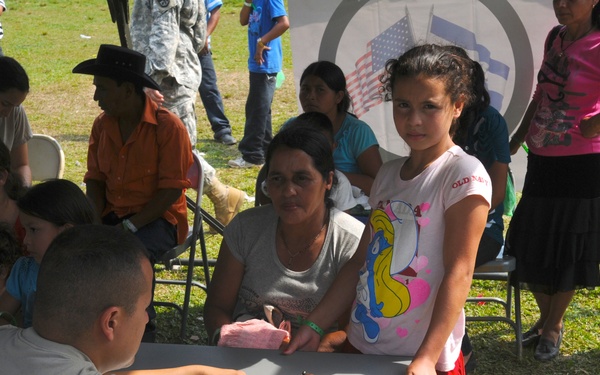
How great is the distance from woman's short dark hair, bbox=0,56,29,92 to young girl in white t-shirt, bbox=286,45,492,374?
97.4 inches

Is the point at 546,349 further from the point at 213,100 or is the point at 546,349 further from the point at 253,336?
the point at 213,100

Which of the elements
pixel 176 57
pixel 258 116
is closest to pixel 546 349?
pixel 176 57

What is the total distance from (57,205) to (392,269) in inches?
53.3

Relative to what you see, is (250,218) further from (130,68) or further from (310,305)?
(130,68)

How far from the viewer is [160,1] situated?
5500 mm

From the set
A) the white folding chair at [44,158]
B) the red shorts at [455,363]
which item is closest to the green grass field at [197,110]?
the white folding chair at [44,158]

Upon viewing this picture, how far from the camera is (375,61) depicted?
474cm

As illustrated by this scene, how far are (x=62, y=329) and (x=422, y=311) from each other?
1.01 m

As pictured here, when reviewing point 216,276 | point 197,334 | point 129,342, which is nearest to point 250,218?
point 216,276

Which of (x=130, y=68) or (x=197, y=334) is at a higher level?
(x=130, y=68)

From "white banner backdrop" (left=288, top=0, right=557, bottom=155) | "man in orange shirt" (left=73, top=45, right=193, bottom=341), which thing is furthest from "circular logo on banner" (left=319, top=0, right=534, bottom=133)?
"man in orange shirt" (left=73, top=45, right=193, bottom=341)

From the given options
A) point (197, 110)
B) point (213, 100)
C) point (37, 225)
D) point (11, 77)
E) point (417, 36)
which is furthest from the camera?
point (197, 110)

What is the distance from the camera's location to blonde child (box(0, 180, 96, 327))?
2887mm

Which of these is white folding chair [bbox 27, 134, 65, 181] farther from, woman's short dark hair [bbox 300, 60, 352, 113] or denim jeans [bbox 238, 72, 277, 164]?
denim jeans [bbox 238, 72, 277, 164]
